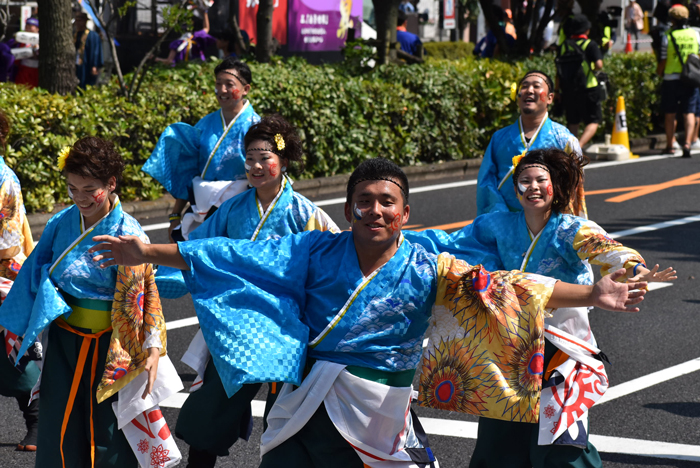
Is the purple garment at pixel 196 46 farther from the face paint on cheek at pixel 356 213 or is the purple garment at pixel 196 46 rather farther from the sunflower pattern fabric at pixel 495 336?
the sunflower pattern fabric at pixel 495 336

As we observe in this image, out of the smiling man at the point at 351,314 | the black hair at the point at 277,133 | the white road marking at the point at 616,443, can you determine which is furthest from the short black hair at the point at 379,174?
the white road marking at the point at 616,443

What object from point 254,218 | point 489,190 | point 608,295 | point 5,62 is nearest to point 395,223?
point 608,295

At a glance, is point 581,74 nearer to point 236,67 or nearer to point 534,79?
point 534,79

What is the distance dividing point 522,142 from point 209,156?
72.1 inches

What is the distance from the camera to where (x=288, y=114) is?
10773 mm

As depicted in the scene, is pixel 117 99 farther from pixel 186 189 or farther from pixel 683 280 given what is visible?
pixel 683 280

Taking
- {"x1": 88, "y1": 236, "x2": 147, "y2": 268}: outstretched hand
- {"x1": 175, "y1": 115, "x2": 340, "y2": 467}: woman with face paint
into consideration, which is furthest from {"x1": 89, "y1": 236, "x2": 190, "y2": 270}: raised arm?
{"x1": 175, "y1": 115, "x2": 340, "y2": 467}: woman with face paint

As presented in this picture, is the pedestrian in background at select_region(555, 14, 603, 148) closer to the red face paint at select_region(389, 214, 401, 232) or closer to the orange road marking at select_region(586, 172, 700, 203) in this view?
the orange road marking at select_region(586, 172, 700, 203)

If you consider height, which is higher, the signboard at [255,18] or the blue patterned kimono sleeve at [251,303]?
the signboard at [255,18]

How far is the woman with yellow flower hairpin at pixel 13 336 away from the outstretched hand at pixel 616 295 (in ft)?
8.53

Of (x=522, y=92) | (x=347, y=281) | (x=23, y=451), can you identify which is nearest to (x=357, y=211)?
(x=347, y=281)

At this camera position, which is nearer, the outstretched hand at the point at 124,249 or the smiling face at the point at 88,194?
the outstretched hand at the point at 124,249

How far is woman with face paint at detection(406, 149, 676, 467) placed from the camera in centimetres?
339

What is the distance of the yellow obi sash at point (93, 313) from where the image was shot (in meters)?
3.51
